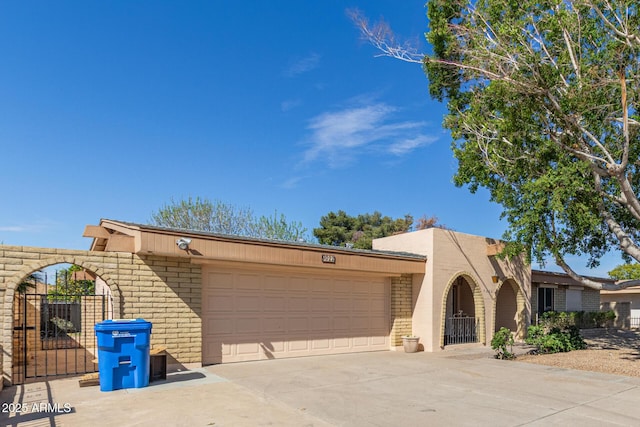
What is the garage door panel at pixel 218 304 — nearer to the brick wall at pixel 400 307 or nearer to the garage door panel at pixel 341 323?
the garage door panel at pixel 341 323

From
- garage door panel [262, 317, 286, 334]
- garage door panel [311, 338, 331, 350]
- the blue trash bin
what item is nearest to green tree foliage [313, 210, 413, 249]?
garage door panel [311, 338, 331, 350]

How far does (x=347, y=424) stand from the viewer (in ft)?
20.9

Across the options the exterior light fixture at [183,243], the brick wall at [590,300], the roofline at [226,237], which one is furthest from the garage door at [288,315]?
the brick wall at [590,300]

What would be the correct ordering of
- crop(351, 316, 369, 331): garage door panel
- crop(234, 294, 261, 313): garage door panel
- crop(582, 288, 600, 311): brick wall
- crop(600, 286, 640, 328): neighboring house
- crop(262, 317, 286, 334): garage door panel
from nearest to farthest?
crop(234, 294, 261, 313): garage door panel → crop(262, 317, 286, 334): garage door panel → crop(351, 316, 369, 331): garage door panel → crop(582, 288, 600, 311): brick wall → crop(600, 286, 640, 328): neighboring house

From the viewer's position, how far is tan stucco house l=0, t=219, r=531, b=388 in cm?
979

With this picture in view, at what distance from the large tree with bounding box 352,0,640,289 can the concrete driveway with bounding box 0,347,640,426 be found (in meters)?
4.63

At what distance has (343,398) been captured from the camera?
26.0 feet

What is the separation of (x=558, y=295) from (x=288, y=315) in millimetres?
17196

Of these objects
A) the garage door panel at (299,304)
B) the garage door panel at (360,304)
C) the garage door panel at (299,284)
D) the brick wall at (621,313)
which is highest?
the garage door panel at (299,284)

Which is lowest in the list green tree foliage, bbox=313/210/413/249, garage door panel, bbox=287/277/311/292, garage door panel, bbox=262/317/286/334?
garage door panel, bbox=262/317/286/334

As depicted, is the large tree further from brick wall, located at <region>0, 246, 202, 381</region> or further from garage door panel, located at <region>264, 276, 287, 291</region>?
brick wall, located at <region>0, 246, 202, 381</region>

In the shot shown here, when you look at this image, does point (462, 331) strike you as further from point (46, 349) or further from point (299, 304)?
point (46, 349)

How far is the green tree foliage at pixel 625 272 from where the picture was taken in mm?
41906

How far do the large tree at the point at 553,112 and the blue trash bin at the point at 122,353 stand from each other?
930 centimetres
